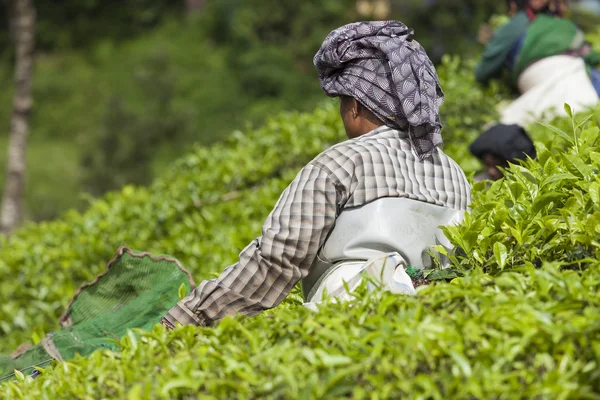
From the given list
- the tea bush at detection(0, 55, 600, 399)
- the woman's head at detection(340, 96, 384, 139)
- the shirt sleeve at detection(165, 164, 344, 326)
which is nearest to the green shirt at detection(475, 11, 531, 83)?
the tea bush at detection(0, 55, 600, 399)

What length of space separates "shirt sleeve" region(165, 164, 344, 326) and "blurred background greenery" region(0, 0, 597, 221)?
458 inches

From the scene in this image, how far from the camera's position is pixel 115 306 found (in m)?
3.44

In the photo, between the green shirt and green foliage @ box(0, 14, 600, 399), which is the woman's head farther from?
the green shirt

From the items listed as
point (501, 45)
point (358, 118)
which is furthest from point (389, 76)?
point (501, 45)

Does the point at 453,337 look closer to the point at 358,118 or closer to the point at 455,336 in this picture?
the point at 455,336

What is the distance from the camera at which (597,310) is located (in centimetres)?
193

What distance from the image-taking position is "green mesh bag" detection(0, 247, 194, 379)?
119 inches

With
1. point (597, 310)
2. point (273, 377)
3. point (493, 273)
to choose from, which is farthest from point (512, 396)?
point (493, 273)

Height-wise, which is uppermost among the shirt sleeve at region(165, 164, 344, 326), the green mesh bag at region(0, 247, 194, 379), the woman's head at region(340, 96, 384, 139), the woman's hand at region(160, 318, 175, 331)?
the woman's head at region(340, 96, 384, 139)

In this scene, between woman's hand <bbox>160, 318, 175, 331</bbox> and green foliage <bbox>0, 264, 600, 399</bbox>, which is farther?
woman's hand <bbox>160, 318, 175, 331</bbox>

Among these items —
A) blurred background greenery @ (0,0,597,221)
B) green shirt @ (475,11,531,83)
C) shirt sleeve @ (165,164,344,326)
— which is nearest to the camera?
shirt sleeve @ (165,164,344,326)

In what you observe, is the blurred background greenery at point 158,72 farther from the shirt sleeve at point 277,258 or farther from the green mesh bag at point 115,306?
the shirt sleeve at point 277,258

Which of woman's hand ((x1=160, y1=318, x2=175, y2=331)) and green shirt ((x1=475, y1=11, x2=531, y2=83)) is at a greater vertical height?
green shirt ((x1=475, y1=11, x2=531, y2=83))

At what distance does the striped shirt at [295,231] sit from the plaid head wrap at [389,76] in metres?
0.17
